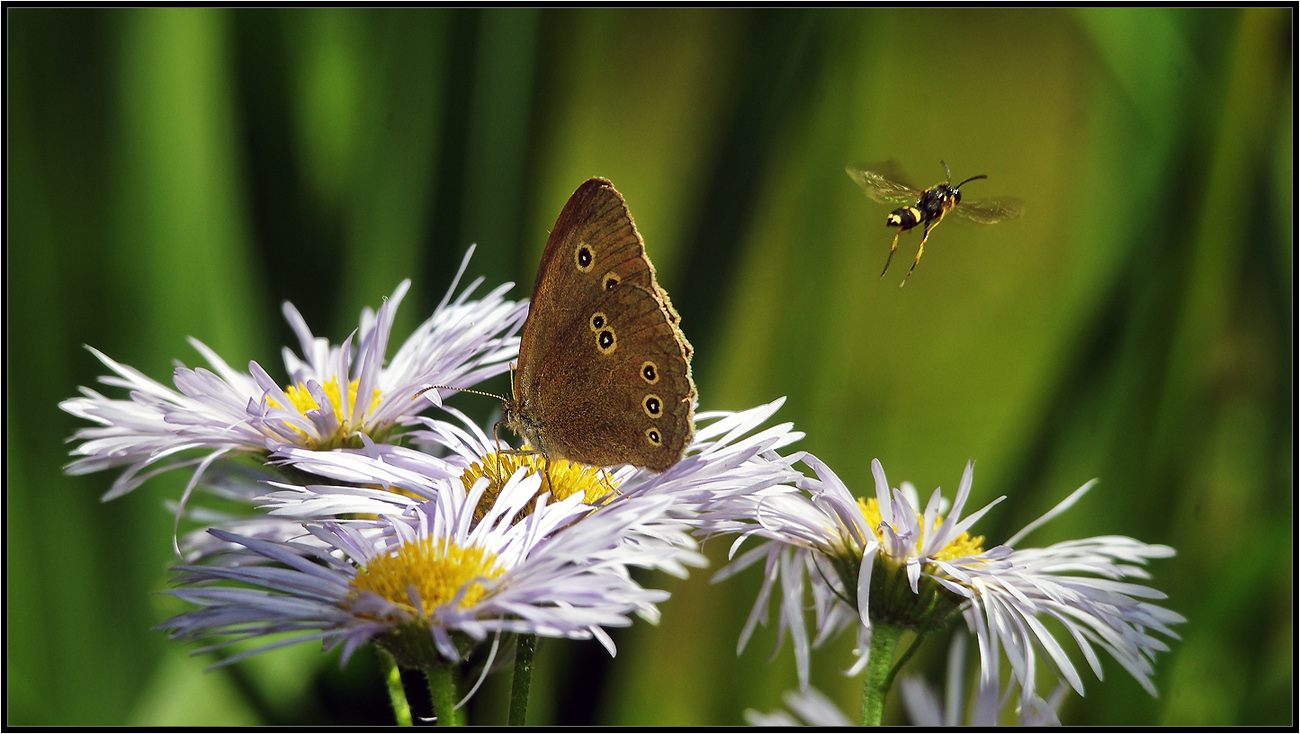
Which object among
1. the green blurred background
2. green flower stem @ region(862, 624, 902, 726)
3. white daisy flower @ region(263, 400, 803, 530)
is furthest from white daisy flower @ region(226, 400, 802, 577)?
the green blurred background

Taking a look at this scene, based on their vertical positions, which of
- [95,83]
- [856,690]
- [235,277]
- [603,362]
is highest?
[95,83]

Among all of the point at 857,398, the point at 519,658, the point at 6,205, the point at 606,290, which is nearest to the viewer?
the point at 519,658

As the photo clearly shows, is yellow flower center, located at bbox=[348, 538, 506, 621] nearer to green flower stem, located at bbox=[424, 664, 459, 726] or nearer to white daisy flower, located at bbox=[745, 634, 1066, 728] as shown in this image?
green flower stem, located at bbox=[424, 664, 459, 726]

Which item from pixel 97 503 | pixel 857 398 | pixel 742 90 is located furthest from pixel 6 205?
pixel 857 398

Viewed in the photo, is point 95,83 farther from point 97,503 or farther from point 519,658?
point 519,658

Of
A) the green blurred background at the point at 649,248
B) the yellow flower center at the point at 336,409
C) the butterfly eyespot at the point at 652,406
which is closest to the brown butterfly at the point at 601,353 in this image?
the butterfly eyespot at the point at 652,406

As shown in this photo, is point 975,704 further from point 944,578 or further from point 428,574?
point 428,574

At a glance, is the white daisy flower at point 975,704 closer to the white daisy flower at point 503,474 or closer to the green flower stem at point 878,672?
the green flower stem at point 878,672
